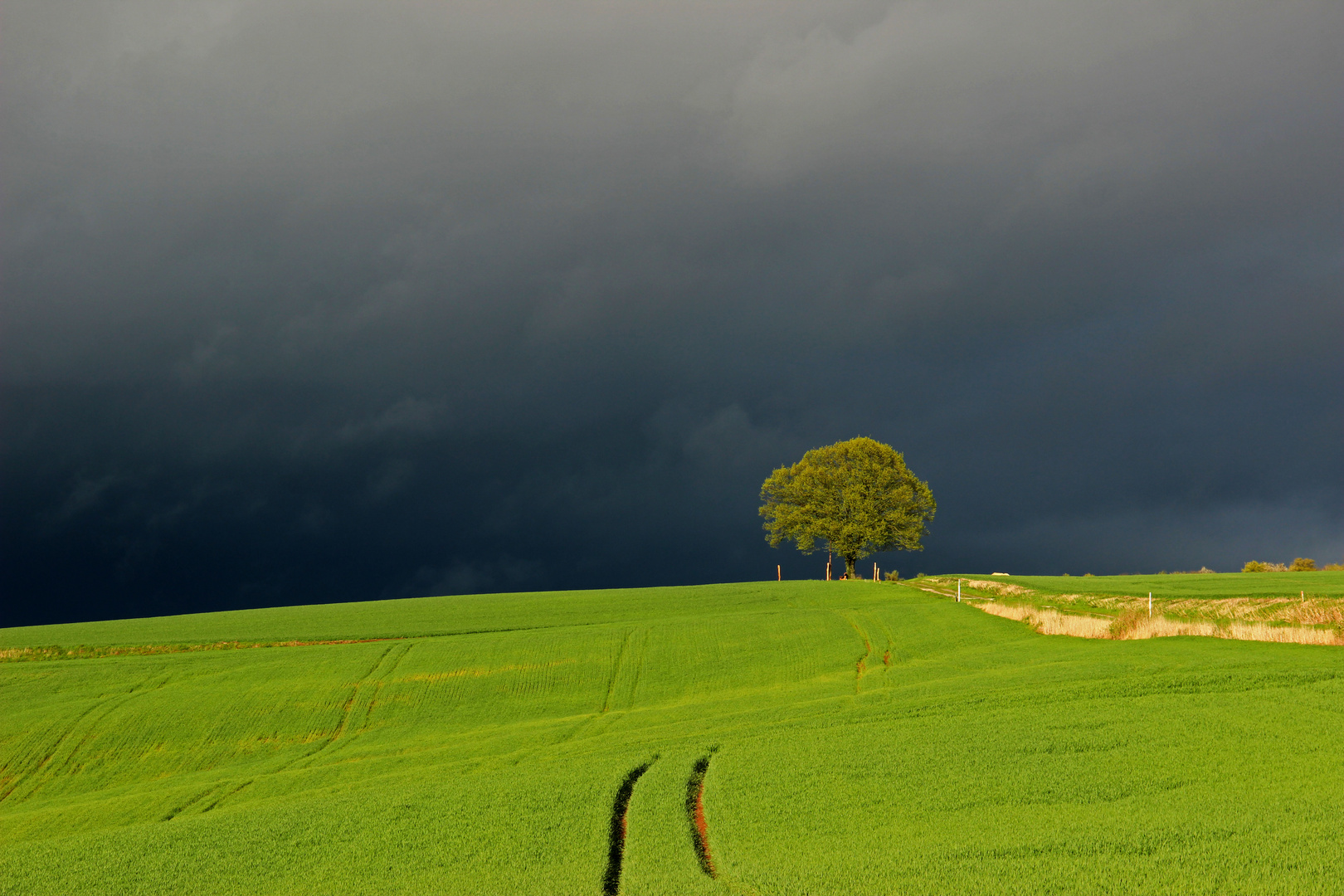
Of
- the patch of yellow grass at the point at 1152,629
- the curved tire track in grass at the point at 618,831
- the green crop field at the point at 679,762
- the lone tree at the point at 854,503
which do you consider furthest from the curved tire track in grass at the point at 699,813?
the lone tree at the point at 854,503

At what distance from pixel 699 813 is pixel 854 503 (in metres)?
63.0

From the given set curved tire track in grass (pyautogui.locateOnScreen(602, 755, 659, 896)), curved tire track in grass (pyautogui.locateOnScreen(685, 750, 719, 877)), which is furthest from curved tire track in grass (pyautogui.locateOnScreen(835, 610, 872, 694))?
curved tire track in grass (pyautogui.locateOnScreen(602, 755, 659, 896))

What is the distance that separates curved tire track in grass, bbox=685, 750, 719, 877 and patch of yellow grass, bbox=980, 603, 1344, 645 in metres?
21.9

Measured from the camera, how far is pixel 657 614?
49.3 meters

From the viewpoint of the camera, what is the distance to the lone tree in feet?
250

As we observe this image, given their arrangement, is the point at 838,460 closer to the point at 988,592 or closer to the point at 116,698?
the point at 988,592

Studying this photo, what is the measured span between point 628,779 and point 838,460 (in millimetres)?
63742

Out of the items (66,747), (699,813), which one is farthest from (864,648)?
(66,747)

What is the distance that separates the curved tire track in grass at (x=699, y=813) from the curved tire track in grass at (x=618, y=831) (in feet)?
3.87

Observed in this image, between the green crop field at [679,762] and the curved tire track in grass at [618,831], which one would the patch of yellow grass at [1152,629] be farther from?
the curved tire track in grass at [618,831]

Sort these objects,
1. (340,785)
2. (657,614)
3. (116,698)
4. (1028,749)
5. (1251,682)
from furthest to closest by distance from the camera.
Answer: (657,614) < (116,698) < (340,785) < (1251,682) < (1028,749)

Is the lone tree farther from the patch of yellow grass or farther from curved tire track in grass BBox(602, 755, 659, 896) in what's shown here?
curved tire track in grass BBox(602, 755, 659, 896)

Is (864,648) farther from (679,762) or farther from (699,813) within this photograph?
(699,813)

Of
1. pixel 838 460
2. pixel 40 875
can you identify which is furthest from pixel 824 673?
pixel 838 460
